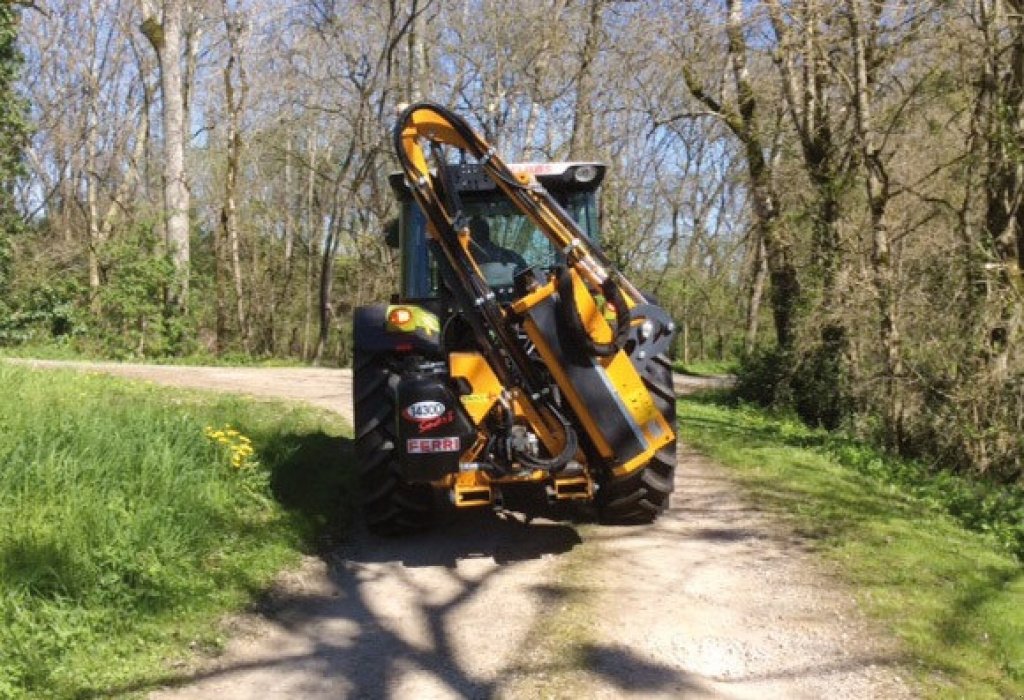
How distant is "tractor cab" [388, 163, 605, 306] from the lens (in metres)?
6.66

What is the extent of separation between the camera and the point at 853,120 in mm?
12195

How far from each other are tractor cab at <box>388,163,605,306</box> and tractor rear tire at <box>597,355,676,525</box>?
3.61 feet

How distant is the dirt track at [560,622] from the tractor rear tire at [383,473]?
0.57 ft

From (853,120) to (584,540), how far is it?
828 centimetres

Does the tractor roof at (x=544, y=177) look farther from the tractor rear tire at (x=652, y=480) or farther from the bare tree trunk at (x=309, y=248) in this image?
the bare tree trunk at (x=309, y=248)

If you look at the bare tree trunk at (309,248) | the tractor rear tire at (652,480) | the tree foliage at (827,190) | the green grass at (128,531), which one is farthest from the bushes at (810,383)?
the bare tree trunk at (309,248)

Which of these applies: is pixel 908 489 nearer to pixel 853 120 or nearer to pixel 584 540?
pixel 584 540

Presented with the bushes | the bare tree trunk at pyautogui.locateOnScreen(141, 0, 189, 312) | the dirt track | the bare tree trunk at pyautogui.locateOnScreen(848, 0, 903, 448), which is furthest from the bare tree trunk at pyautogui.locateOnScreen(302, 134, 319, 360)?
the dirt track

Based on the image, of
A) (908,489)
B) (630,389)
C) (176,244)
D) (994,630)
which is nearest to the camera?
(994,630)

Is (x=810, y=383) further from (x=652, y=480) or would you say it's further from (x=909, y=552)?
(x=652, y=480)

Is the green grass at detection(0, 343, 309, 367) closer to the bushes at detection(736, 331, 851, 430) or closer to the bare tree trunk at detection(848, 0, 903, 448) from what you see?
the bushes at detection(736, 331, 851, 430)

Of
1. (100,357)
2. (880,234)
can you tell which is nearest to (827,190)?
(880,234)

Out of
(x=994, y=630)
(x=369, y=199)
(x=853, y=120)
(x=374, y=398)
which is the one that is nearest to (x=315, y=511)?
(x=374, y=398)

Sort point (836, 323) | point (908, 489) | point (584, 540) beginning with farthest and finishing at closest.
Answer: point (836, 323) < point (908, 489) < point (584, 540)
